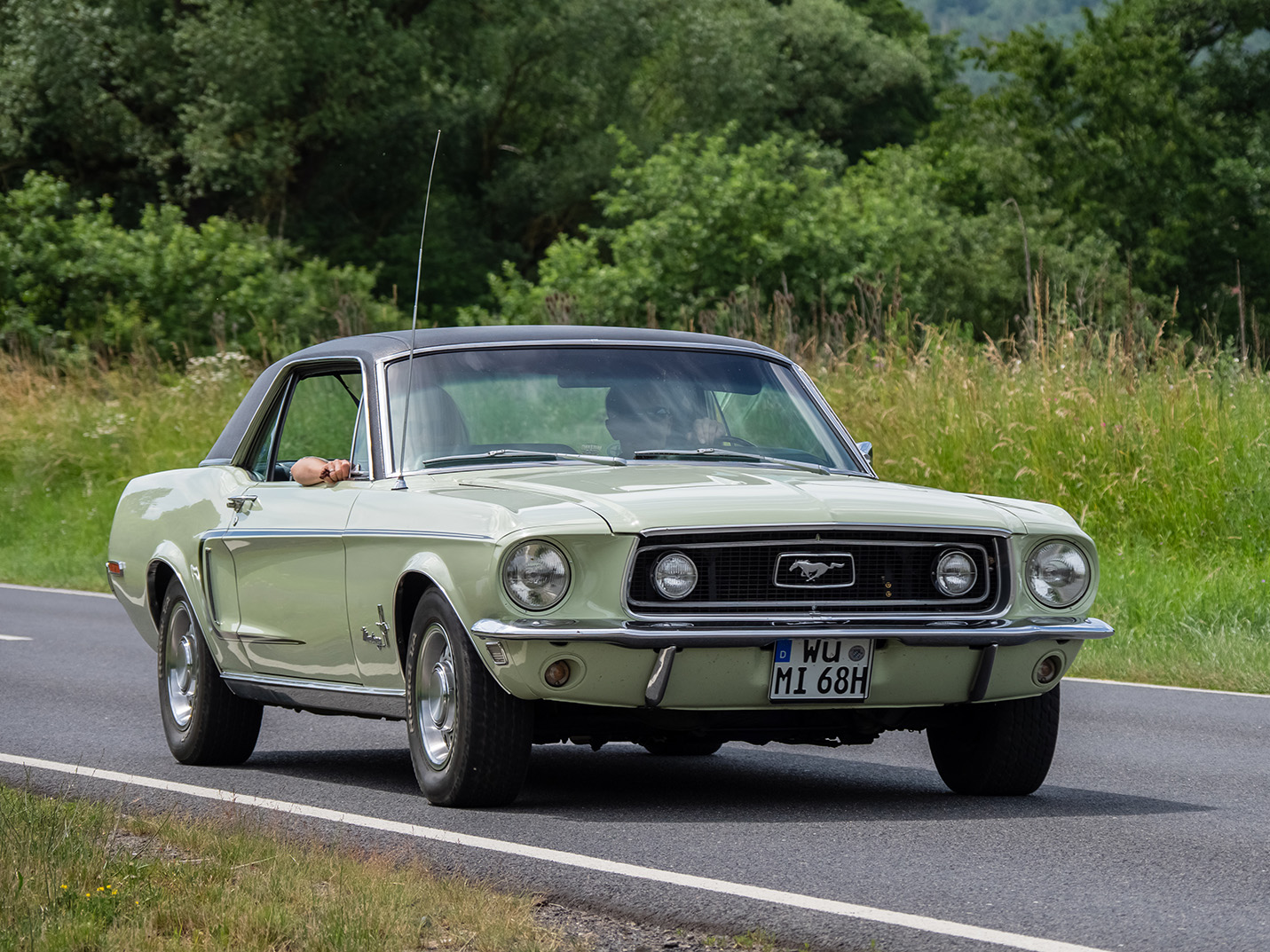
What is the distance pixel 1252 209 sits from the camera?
45031mm

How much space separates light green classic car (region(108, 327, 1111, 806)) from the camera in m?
6.35

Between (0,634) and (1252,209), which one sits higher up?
(1252,209)

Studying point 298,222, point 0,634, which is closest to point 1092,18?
point 298,222

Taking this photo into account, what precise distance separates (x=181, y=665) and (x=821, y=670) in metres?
3.37

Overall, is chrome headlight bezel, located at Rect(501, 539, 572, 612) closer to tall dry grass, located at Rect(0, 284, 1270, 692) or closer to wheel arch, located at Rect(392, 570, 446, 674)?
wheel arch, located at Rect(392, 570, 446, 674)

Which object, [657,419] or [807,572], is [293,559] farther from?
[807,572]

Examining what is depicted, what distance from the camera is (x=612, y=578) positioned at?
632cm

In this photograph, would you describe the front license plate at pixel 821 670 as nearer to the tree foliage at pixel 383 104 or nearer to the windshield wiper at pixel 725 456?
the windshield wiper at pixel 725 456

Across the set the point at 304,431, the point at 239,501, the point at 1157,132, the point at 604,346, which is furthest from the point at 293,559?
the point at 1157,132

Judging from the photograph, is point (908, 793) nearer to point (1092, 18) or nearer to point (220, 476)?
point (220, 476)

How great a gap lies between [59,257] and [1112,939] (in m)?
31.9

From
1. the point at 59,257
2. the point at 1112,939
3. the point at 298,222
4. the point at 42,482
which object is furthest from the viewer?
the point at 298,222

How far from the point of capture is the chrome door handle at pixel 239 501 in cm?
819

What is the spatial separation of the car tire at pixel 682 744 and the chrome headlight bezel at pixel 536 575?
84cm
